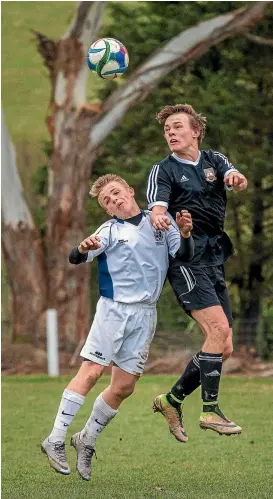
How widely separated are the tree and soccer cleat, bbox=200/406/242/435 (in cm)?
1016

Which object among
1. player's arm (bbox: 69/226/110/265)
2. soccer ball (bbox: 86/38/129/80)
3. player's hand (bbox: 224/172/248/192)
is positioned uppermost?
soccer ball (bbox: 86/38/129/80)

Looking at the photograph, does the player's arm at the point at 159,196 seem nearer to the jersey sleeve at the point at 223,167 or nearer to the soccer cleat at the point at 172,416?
the jersey sleeve at the point at 223,167

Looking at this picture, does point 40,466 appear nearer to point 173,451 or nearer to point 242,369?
point 173,451

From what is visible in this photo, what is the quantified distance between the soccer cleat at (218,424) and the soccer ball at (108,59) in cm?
232

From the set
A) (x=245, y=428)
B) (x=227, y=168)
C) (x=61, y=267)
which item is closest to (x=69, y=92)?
(x=61, y=267)

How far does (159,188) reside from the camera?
6848 mm

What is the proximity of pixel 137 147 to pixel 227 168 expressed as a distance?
12.8m

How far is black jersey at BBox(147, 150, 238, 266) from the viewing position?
6953 mm

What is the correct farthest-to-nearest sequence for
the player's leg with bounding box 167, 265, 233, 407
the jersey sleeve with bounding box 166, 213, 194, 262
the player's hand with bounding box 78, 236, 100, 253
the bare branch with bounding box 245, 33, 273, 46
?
the bare branch with bounding box 245, 33, 273, 46, the player's leg with bounding box 167, 265, 233, 407, the jersey sleeve with bounding box 166, 213, 194, 262, the player's hand with bounding box 78, 236, 100, 253

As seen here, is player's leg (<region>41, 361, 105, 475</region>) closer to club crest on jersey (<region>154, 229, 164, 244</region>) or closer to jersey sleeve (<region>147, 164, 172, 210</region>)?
club crest on jersey (<region>154, 229, 164, 244</region>)

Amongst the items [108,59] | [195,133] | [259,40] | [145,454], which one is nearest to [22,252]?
[259,40]

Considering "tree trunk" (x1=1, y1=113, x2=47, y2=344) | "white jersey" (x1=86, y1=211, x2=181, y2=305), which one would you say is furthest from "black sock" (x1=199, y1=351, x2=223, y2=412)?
"tree trunk" (x1=1, y1=113, x2=47, y2=344)

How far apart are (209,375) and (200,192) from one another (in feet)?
3.68

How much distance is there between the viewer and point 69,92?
16703 mm
